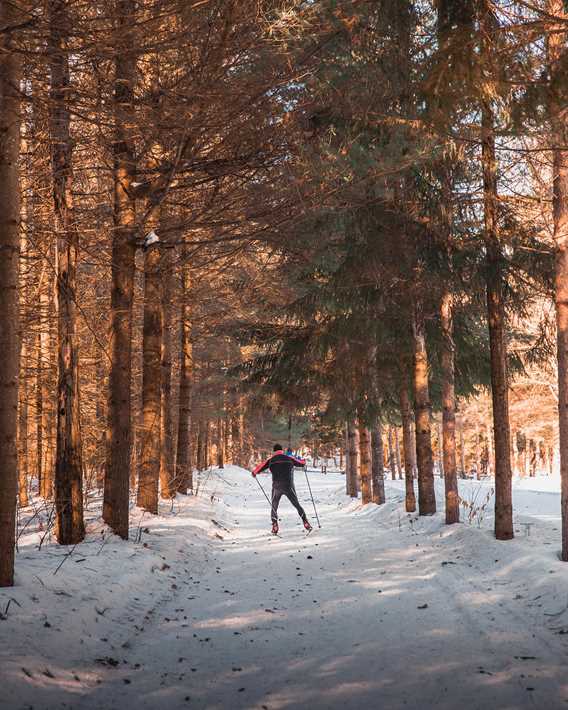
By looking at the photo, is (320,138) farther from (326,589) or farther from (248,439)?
(248,439)

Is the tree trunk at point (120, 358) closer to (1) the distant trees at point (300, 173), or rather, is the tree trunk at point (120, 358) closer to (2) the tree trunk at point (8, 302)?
(1) the distant trees at point (300, 173)

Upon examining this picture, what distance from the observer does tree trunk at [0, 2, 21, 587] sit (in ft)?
19.7

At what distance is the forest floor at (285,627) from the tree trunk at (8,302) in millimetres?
623

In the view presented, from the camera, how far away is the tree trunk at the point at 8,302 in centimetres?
600

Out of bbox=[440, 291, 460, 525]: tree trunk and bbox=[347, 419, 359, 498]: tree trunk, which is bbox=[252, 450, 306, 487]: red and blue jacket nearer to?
bbox=[440, 291, 460, 525]: tree trunk

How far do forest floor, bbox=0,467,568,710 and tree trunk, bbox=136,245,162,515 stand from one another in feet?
8.78

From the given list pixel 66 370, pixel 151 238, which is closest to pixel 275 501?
pixel 66 370

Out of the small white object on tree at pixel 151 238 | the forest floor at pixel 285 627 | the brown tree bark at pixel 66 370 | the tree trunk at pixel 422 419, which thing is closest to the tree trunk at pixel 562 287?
the forest floor at pixel 285 627

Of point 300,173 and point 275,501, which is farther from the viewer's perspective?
point 275,501

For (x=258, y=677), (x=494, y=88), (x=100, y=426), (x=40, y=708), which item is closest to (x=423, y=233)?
(x=494, y=88)

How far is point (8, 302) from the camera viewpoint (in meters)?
6.11

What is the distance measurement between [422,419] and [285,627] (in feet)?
27.3

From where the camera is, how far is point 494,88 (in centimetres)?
617

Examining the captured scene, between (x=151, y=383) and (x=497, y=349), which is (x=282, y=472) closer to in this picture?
A: (x=151, y=383)
